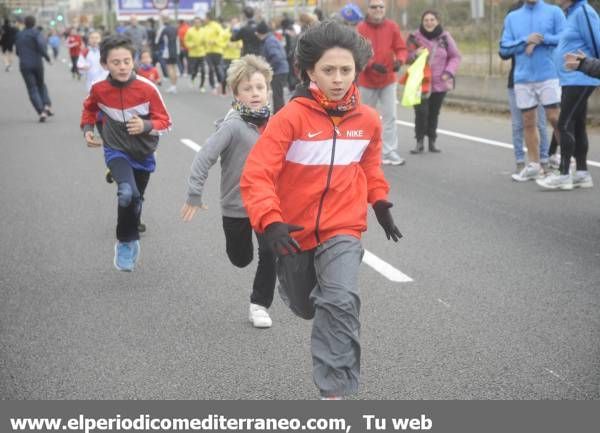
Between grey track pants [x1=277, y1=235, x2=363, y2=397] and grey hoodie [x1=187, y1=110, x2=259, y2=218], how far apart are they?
1.17m

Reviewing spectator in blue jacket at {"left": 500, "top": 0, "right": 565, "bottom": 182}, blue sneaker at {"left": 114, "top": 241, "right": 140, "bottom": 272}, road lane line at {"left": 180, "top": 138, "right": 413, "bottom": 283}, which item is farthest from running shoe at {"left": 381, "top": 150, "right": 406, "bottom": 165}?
blue sneaker at {"left": 114, "top": 241, "right": 140, "bottom": 272}

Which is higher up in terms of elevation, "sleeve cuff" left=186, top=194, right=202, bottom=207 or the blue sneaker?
"sleeve cuff" left=186, top=194, right=202, bottom=207

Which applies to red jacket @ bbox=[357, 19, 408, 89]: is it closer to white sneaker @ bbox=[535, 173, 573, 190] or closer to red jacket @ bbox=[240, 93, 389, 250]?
white sneaker @ bbox=[535, 173, 573, 190]

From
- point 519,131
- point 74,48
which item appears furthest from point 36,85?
point 74,48

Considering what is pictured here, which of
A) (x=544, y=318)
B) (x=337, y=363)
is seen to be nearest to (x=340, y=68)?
(x=337, y=363)

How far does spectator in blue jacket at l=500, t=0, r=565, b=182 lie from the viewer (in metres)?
10.5

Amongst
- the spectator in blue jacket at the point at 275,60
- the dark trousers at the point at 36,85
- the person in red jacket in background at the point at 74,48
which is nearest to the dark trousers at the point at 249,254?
the spectator in blue jacket at the point at 275,60

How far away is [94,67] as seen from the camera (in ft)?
48.5

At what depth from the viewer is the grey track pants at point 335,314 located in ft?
13.8
